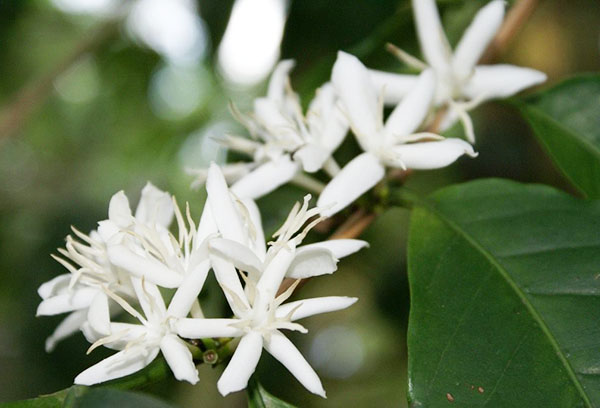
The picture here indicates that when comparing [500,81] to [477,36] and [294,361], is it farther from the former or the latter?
[294,361]

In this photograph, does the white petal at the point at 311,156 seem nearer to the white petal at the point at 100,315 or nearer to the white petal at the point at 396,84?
the white petal at the point at 396,84

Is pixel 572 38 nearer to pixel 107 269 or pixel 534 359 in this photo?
pixel 534 359

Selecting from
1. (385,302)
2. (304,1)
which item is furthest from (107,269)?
(385,302)

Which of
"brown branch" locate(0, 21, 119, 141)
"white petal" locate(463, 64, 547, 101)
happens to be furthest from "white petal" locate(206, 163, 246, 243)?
"brown branch" locate(0, 21, 119, 141)

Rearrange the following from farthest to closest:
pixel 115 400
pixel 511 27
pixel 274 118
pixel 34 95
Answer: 1. pixel 34 95
2. pixel 511 27
3. pixel 274 118
4. pixel 115 400

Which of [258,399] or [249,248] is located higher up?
[249,248]

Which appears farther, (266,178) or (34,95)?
(34,95)

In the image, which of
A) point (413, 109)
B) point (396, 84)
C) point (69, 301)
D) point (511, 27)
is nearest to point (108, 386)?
point (69, 301)
